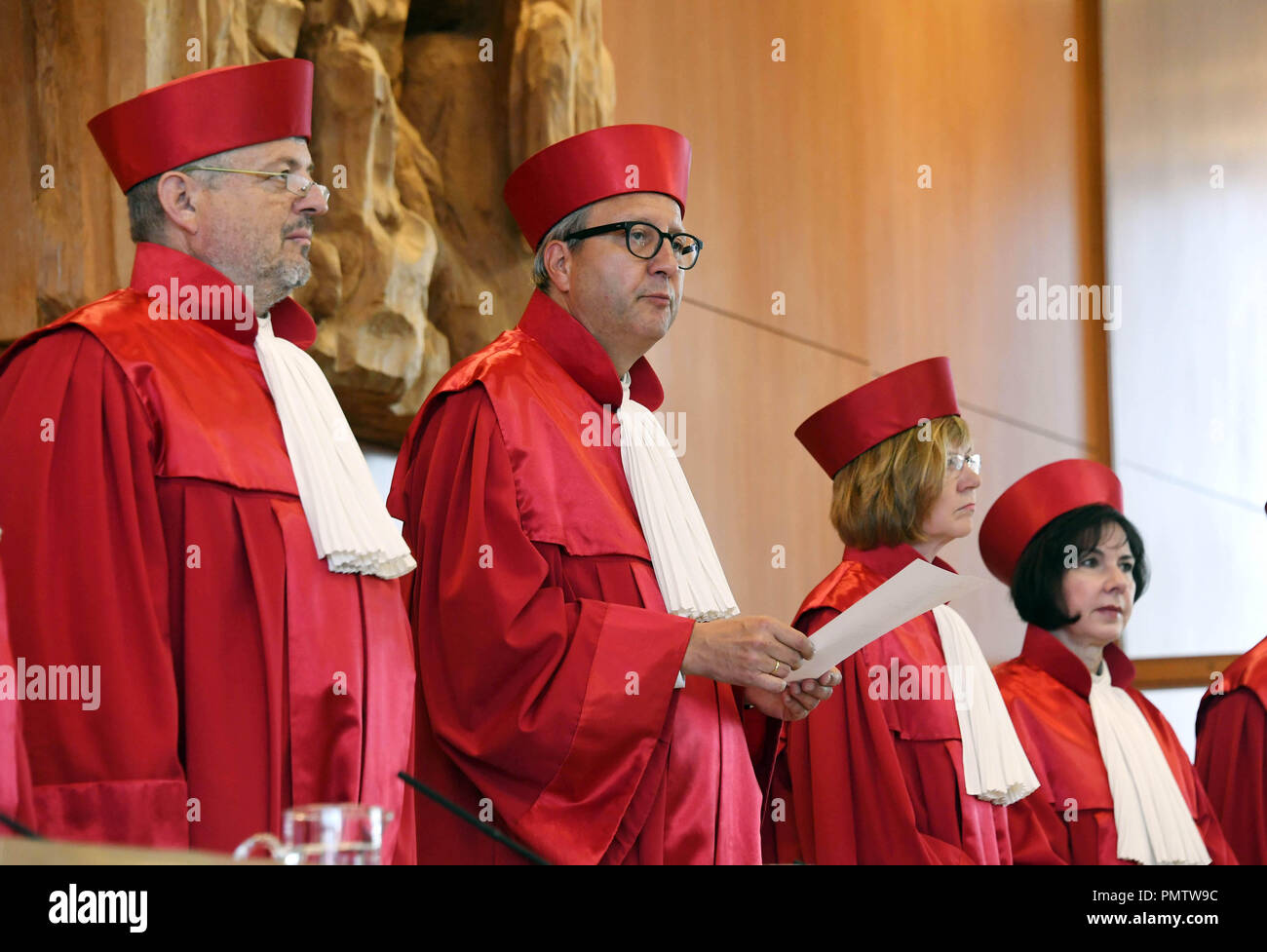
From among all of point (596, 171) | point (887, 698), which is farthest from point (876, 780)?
point (596, 171)

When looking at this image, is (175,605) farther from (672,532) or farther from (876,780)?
(876,780)

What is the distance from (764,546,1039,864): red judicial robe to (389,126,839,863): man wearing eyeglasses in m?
0.68

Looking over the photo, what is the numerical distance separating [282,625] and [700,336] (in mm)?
3697

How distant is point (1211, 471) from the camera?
350 inches

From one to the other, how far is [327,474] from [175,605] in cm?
34

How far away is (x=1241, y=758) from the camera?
4.91 metres

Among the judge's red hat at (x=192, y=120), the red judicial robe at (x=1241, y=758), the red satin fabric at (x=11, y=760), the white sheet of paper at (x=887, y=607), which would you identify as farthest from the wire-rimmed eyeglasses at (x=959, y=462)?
the red satin fabric at (x=11, y=760)

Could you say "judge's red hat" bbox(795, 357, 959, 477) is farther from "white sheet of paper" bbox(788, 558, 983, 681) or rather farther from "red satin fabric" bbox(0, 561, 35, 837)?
"red satin fabric" bbox(0, 561, 35, 837)

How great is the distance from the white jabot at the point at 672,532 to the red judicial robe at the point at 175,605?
64cm

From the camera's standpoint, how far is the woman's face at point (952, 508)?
417cm

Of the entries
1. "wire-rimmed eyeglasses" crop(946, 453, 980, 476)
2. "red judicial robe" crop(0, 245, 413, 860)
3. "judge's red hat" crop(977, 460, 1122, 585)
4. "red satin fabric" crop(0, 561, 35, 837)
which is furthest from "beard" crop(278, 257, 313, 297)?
"judge's red hat" crop(977, 460, 1122, 585)

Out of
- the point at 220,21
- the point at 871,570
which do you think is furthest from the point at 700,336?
the point at 220,21

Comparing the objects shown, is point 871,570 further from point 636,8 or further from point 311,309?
point 636,8

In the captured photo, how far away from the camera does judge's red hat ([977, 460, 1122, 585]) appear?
491cm
